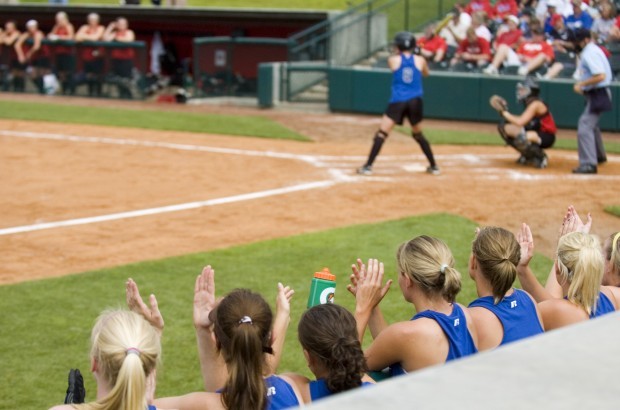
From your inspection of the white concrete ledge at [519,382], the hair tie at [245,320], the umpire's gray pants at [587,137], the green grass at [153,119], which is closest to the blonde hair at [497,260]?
the hair tie at [245,320]

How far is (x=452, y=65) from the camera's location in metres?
19.9

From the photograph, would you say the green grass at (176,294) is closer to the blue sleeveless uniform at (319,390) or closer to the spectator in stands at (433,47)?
the blue sleeveless uniform at (319,390)

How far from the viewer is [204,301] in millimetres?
4277

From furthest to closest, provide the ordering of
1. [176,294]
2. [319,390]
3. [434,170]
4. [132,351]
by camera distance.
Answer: [434,170], [176,294], [319,390], [132,351]

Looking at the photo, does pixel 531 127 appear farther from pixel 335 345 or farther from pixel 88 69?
pixel 88 69

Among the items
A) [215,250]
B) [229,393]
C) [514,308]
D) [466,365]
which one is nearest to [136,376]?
[229,393]

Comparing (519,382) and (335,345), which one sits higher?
(519,382)

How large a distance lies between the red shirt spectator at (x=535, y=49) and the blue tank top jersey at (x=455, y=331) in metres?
15.2

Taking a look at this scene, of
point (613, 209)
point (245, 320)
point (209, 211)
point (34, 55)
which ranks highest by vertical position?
point (34, 55)

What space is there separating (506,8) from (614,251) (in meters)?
17.1

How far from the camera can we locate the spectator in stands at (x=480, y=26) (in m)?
20.0

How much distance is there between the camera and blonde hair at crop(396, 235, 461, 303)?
165 inches

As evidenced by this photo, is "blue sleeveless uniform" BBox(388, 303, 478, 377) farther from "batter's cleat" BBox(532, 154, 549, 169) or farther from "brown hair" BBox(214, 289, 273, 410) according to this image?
"batter's cleat" BBox(532, 154, 549, 169)

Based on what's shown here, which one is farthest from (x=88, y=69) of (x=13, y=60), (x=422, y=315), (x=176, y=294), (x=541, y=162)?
(x=422, y=315)
